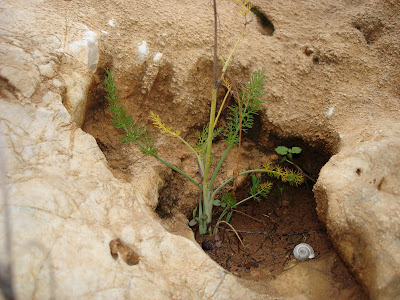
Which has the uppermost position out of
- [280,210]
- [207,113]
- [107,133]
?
[207,113]

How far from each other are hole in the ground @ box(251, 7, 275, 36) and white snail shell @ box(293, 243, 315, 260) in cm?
165

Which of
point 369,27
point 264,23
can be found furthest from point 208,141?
point 369,27

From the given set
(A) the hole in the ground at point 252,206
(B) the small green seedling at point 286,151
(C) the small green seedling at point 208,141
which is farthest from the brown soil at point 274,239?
(B) the small green seedling at point 286,151

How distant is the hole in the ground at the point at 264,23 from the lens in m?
2.77

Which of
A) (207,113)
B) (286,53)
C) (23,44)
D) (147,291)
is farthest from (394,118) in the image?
(23,44)

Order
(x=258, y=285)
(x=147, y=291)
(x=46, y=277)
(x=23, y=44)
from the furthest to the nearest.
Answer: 1. (x=23, y=44)
2. (x=258, y=285)
3. (x=147, y=291)
4. (x=46, y=277)

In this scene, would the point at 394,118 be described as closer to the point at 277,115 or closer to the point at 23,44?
the point at 277,115

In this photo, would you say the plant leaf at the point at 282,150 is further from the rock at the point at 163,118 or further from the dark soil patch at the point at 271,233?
the dark soil patch at the point at 271,233

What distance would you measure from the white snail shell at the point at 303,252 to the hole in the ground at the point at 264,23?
65.1 inches

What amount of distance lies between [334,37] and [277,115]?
0.74 m

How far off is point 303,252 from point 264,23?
5.96 feet

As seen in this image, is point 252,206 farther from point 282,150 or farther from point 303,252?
point 303,252

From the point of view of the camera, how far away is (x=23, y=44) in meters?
1.93

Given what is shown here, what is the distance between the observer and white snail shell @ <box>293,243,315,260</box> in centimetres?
195
